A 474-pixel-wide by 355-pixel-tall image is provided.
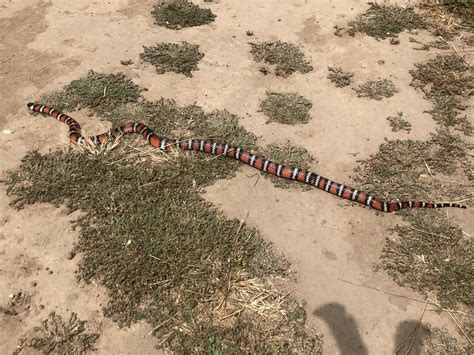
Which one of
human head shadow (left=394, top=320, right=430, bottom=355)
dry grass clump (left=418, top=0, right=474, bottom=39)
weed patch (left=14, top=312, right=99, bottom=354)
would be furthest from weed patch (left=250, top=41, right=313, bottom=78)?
weed patch (left=14, top=312, right=99, bottom=354)

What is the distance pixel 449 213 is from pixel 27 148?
799 centimetres

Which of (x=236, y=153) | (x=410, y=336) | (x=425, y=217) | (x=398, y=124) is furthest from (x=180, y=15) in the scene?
(x=410, y=336)

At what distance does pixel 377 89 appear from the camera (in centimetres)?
956

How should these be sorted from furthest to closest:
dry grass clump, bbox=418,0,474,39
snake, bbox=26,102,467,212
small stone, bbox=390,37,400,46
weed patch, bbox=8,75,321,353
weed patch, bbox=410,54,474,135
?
dry grass clump, bbox=418,0,474,39 < small stone, bbox=390,37,400,46 < weed patch, bbox=410,54,474,135 < snake, bbox=26,102,467,212 < weed patch, bbox=8,75,321,353

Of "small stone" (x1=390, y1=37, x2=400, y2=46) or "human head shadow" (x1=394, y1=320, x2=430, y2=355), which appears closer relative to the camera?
"human head shadow" (x1=394, y1=320, x2=430, y2=355)

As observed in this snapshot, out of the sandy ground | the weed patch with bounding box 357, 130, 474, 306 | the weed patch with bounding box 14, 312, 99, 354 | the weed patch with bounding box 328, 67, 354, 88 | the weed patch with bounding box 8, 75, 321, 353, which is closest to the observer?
the weed patch with bounding box 14, 312, 99, 354

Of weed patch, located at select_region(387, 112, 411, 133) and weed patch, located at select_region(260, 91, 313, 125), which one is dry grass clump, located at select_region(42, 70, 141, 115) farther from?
weed patch, located at select_region(387, 112, 411, 133)

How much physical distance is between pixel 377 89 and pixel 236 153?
4060 millimetres

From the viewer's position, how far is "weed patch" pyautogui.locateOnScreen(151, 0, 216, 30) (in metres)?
11.2

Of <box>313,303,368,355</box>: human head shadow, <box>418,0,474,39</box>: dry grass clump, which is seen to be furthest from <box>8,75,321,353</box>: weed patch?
<box>418,0,474,39</box>: dry grass clump

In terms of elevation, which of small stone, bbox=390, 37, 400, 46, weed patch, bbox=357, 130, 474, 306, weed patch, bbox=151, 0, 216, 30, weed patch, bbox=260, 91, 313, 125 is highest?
small stone, bbox=390, 37, 400, 46

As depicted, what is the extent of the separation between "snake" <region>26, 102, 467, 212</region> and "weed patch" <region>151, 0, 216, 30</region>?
13.8ft

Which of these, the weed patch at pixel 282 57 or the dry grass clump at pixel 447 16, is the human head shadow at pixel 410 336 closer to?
the weed patch at pixel 282 57

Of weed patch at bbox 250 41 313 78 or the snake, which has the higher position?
weed patch at bbox 250 41 313 78
